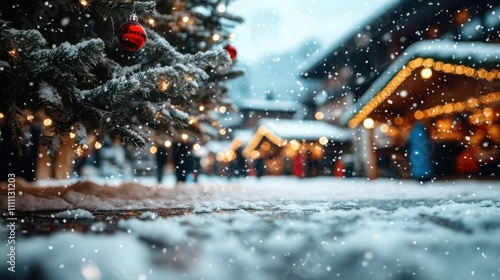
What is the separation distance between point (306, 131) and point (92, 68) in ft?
64.1

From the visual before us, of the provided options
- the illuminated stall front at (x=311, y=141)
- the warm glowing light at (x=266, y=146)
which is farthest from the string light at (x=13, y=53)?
the warm glowing light at (x=266, y=146)

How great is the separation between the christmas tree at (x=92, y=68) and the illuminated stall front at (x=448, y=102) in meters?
7.90

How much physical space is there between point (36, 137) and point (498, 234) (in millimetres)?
11101

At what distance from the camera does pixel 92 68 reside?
3.33m

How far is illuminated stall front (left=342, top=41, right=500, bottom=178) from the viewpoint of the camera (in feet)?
30.4

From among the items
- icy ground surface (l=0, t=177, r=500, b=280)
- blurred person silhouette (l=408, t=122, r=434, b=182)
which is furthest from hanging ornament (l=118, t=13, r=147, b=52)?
blurred person silhouette (l=408, t=122, r=434, b=182)

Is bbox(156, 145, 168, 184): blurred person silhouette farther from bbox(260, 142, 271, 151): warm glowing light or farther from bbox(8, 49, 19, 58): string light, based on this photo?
bbox(260, 142, 271, 151): warm glowing light

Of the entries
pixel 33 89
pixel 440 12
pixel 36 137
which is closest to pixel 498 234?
pixel 33 89

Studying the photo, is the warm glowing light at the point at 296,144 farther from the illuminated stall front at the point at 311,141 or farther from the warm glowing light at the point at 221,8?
the warm glowing light at the point at 221,8

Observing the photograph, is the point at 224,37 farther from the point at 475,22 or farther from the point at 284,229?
the point at 475,22

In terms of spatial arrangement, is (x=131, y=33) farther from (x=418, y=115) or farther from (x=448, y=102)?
(x=418, y=115)

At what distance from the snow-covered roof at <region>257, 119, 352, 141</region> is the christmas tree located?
16251 mm

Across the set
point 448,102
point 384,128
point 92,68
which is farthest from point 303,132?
point 92,68

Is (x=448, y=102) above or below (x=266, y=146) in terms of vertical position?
above
